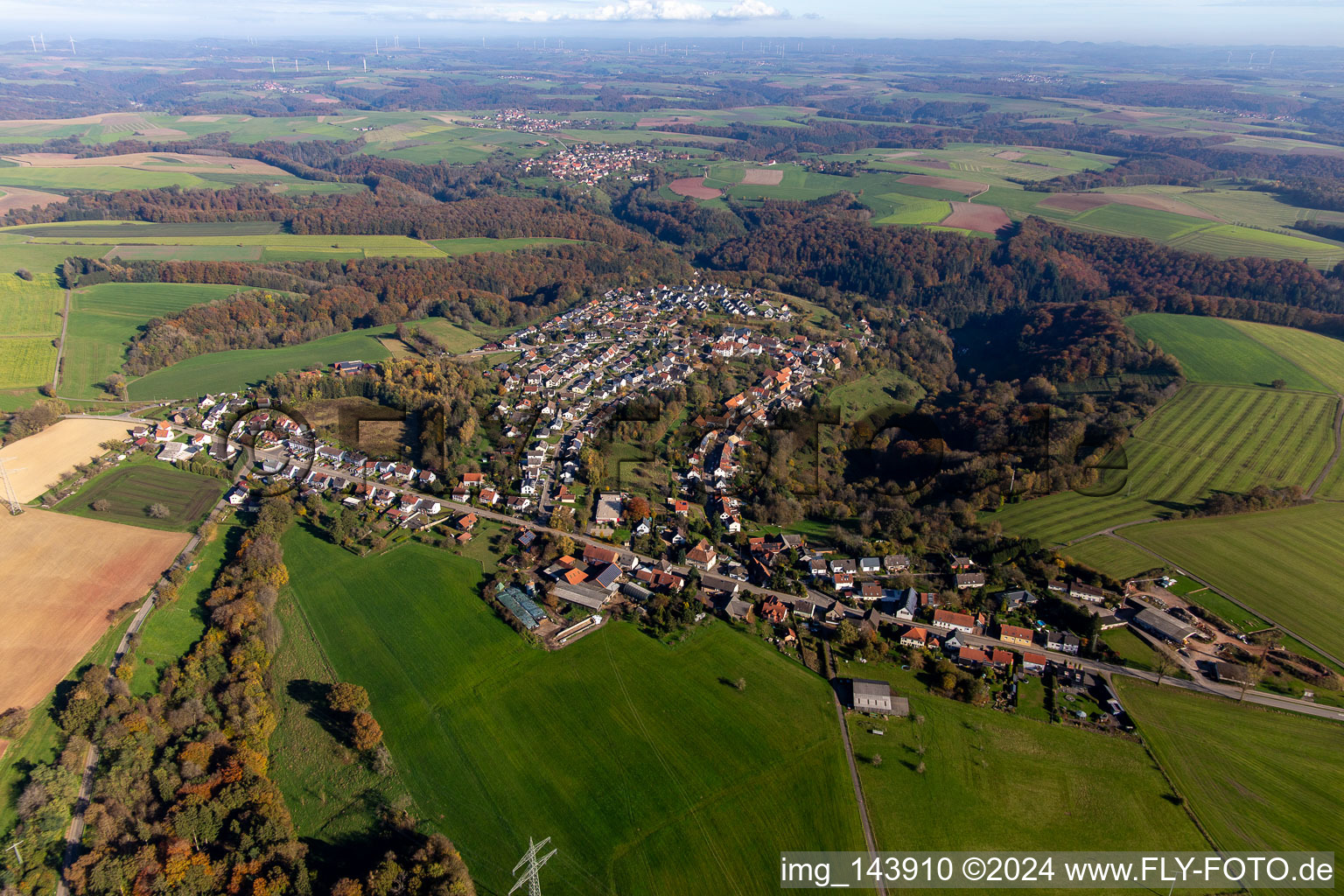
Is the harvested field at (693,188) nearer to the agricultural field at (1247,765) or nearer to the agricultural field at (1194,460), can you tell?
the agricultural field at (1194,460)

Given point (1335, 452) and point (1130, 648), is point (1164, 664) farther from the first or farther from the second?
point (1335, 452)

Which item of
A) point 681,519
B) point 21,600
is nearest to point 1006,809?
point 681,519

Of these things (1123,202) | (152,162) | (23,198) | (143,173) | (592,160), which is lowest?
(23,198)

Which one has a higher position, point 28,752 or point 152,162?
point 152,162

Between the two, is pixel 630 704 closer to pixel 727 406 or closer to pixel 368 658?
pixel 368 658

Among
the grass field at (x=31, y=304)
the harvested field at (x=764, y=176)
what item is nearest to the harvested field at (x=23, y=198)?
the grass field at (x=31, y=304)

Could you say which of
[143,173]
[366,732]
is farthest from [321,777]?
[143,173]

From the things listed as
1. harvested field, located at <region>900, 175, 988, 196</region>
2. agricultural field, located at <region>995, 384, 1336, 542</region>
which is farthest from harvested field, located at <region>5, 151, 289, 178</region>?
agricultural field, located at <region>995, 384, 1336, 542</region>
